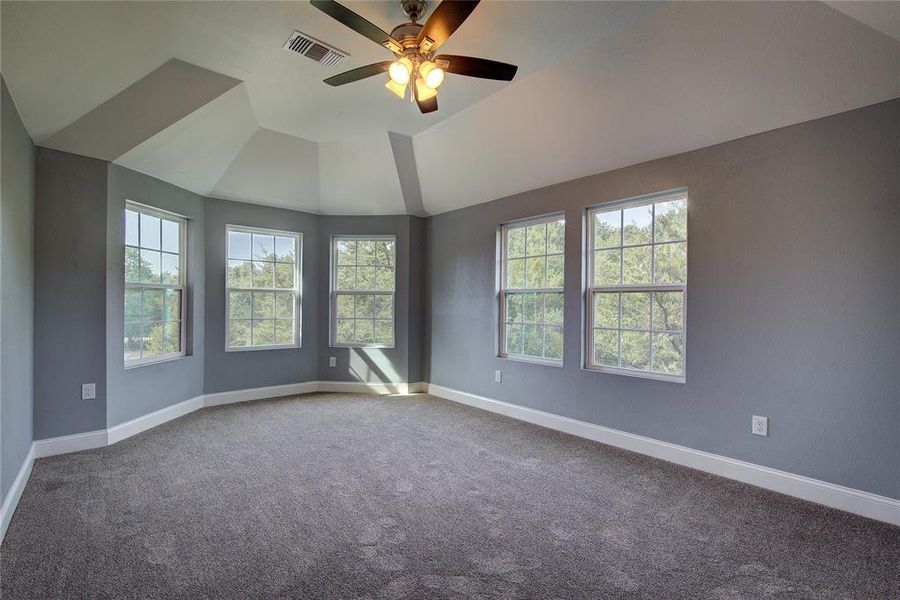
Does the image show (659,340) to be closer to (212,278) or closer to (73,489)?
(73,489)

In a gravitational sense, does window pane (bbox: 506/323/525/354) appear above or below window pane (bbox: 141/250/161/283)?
below

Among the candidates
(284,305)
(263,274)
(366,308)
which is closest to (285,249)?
(263,274)

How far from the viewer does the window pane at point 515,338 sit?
4.68 metres

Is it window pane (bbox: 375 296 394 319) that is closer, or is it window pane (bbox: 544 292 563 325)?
window pane (bbox: 544 292 563 325)

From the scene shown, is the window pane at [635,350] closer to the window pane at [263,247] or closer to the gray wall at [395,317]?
the gray wall at [395,317]

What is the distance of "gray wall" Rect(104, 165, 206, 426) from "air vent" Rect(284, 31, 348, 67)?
80.8 inches

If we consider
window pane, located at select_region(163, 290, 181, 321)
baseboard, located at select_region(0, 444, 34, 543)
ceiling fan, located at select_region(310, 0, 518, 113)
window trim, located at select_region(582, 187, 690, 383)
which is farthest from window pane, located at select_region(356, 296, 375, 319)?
ceiling fan, located at select_region(310, 0, 518, 113)

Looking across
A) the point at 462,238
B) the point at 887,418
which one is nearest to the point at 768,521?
the point at 887,418

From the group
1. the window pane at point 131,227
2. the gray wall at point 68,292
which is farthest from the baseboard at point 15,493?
the window pane at point 131,227

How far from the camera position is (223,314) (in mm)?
4992

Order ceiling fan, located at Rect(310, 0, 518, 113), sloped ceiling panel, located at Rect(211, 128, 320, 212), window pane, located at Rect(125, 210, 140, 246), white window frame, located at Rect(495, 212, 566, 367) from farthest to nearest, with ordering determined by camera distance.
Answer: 1. sloped ceiling panel, located at Rect(211, 128, 320, 212)
2. white window frame, located at Rect(495, 212, 566, 367)
3. window pane, located at Rect(125, 210, 140, 246)
4. ceiling fan, located at Rect(310, 0, 518, 113)

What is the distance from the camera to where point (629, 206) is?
3.73m

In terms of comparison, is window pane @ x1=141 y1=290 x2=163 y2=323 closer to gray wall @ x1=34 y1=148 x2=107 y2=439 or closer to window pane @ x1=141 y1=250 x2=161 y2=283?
window pane @ x1=141 y1=250 x2=161 y2=283

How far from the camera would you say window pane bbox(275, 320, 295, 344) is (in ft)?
17.9
